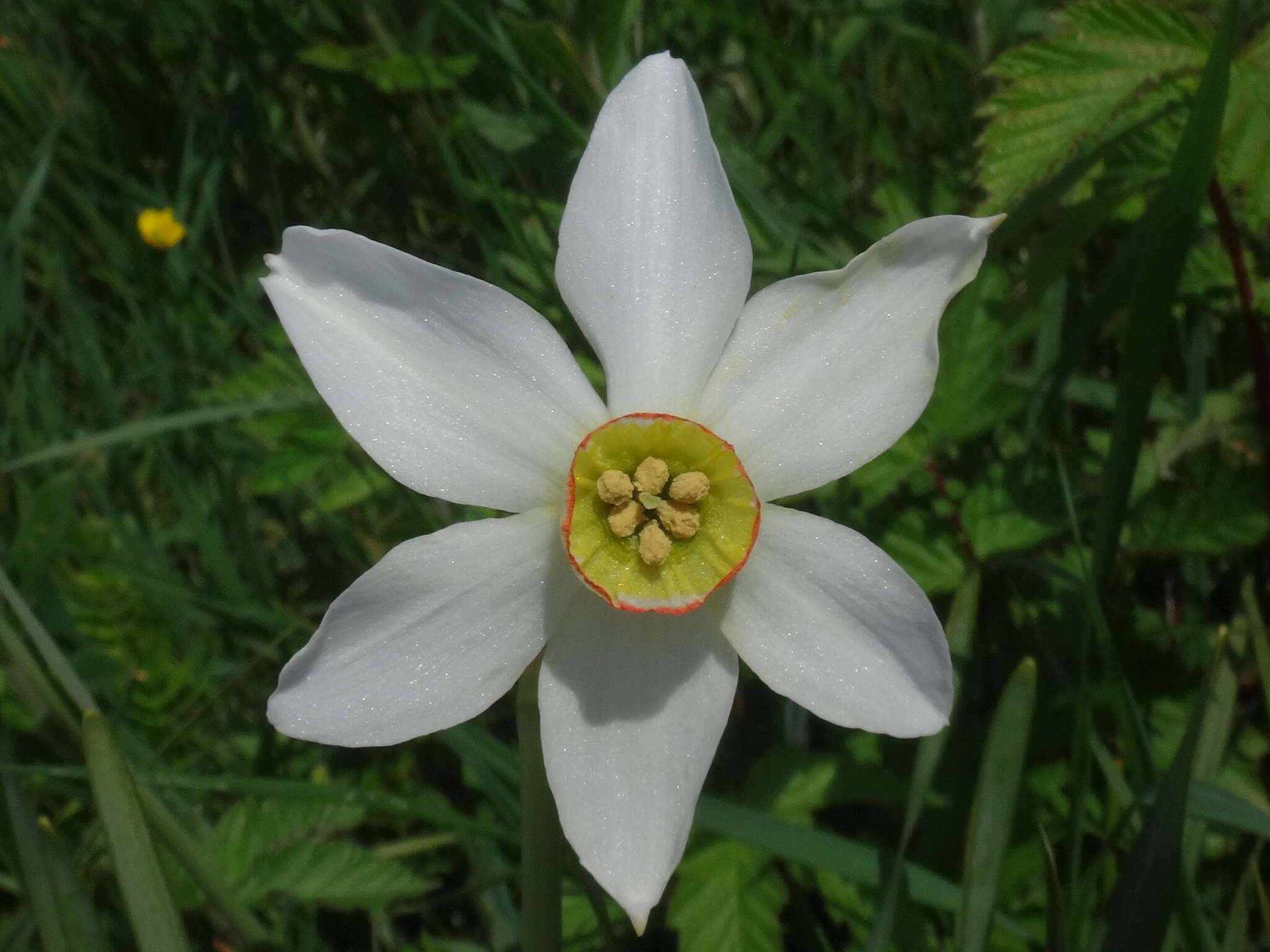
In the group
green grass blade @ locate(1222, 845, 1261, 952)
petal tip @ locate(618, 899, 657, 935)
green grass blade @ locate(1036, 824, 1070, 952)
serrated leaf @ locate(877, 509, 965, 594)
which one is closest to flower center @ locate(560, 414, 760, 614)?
petal tip @ locate(618, 899, 657, 935)

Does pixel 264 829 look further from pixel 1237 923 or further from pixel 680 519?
pixel 1237 923

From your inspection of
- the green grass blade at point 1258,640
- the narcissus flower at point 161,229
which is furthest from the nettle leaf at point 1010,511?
the narcissus flower at point 161,229

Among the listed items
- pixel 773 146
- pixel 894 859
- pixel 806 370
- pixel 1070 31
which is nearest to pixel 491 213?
pixel 773 146

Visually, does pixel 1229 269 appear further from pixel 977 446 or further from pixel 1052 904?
pixel 1052 904

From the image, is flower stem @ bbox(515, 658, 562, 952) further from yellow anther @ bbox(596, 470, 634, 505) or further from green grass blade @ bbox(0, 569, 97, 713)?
green grass blade @ bbox(0, 569, 97, 713)

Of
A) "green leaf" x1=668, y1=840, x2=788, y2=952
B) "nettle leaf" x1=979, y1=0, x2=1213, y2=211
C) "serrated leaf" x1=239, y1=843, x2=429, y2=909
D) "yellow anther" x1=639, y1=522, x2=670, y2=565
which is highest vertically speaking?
"nettle leaf" x1=979, y1=0, x2=1213, y2=211
